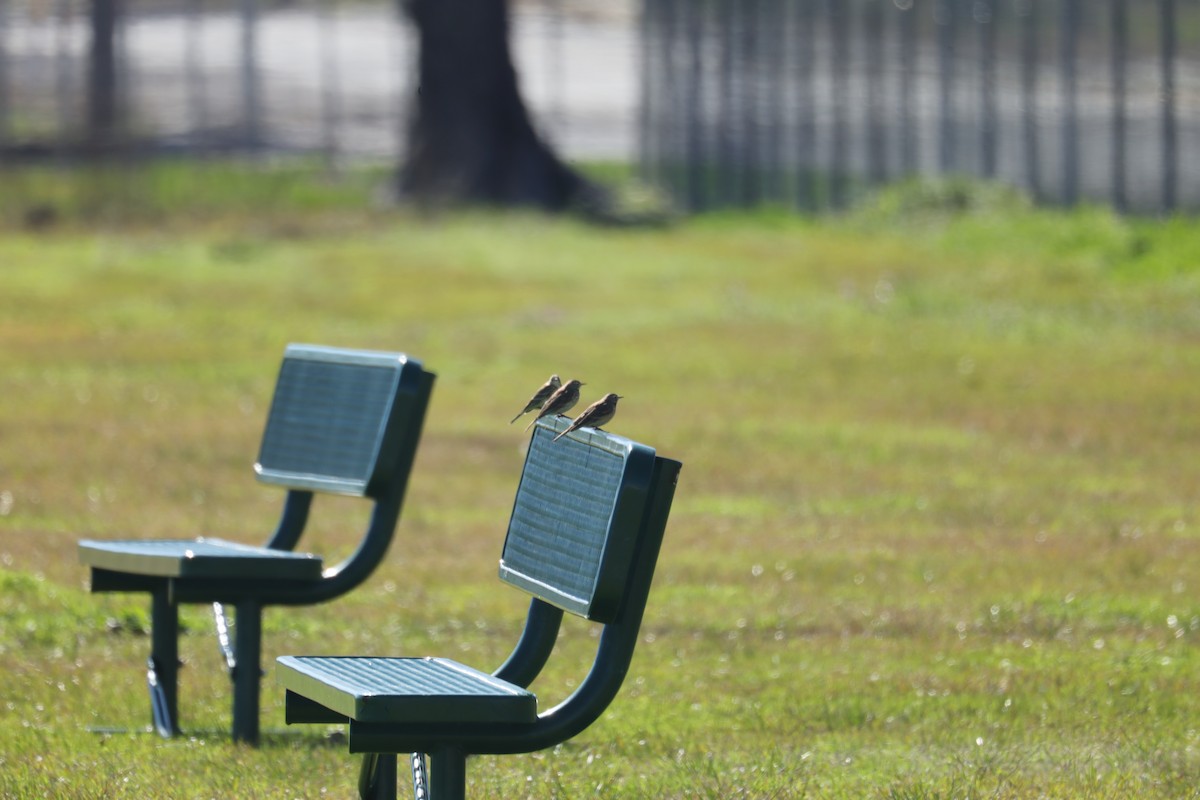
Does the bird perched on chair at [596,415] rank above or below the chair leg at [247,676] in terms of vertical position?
above

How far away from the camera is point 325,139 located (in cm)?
3178

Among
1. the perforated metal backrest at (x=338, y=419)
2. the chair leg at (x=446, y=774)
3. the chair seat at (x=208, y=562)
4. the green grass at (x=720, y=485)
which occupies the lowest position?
the green grass at (x=720, y=485)

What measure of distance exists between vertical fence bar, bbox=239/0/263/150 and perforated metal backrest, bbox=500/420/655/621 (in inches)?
1081

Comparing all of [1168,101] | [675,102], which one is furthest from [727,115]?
[1168,101]

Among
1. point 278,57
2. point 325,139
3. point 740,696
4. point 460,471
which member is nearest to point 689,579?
point 740,696

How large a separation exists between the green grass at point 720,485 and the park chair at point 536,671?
2.18 ft

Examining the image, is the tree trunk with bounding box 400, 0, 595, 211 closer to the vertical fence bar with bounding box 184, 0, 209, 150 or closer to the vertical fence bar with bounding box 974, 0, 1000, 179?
the vertical fence bar with bounding box 974, 0, 1000, 179

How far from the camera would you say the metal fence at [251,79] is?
1096 inches

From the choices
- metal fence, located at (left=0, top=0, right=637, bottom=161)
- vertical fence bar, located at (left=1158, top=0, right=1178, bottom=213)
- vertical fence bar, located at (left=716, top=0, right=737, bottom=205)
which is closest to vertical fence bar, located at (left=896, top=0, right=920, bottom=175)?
vertical fence bar, located at (left=716, top=0, right=737, bottom=205)

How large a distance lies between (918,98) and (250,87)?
10769 millimetres

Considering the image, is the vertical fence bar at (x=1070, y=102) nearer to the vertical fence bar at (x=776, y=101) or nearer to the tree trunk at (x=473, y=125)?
the vertical fence bar at (x=776, y=101)

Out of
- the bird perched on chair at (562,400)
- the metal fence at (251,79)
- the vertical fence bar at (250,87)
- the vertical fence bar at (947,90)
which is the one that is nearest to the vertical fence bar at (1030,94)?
the vertical fence bar at (947,90)

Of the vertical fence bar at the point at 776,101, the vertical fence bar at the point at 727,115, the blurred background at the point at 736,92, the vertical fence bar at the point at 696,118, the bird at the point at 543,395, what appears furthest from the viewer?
the vertical fence bar at the point at 696,118

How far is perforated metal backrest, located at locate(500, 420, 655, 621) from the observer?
4.67 m
